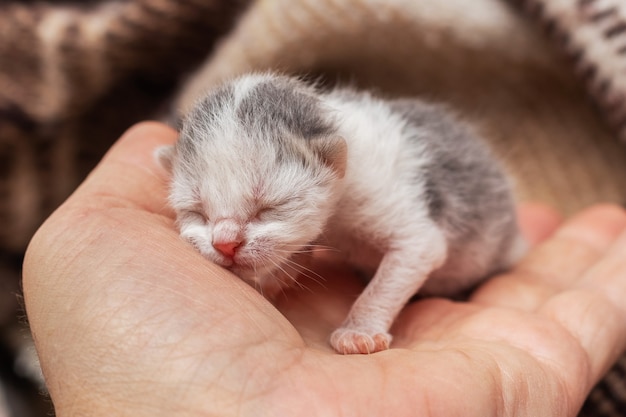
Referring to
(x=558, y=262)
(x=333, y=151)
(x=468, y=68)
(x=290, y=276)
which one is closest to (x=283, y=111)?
(x=333, y=151)

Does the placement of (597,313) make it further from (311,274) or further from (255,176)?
(255,176)

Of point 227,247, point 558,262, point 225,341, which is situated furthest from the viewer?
point 558,262

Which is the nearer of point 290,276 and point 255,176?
point 255,176

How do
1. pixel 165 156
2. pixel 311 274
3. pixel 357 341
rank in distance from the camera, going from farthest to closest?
pixel 311 274 < pixel 165 156 < pixel 357 341

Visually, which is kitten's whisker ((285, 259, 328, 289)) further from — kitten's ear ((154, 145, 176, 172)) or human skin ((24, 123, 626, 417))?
kitten's ear ((154, 145, 176, 172))

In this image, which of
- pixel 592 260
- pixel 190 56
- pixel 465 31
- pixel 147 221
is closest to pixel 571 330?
pixel 592 260

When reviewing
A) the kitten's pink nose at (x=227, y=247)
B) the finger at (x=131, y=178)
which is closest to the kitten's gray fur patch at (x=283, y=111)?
the kitten's pink nose at (x=227, y=247)
